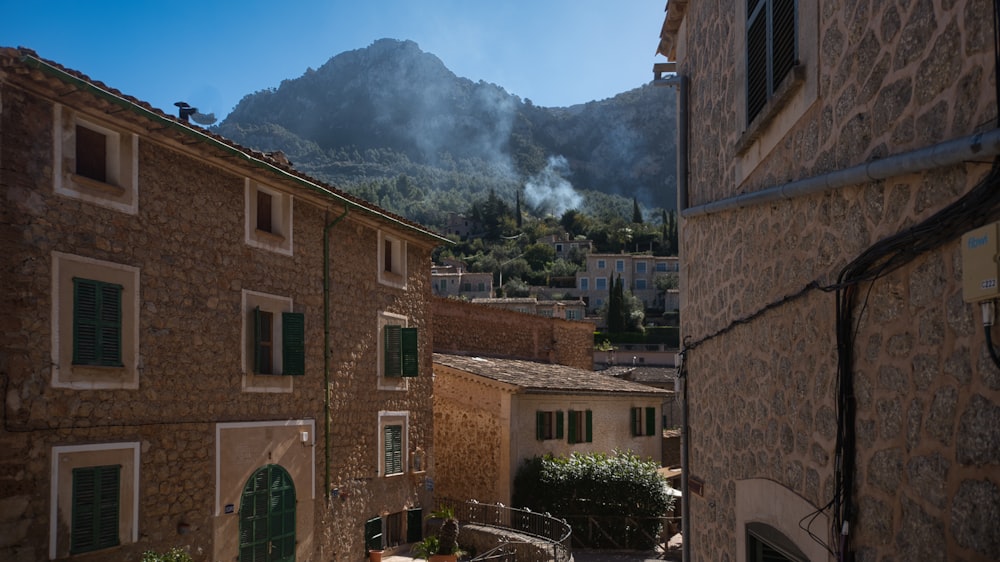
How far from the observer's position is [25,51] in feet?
32.1

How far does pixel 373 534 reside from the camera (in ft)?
60.5

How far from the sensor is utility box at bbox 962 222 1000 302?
264 centimetres

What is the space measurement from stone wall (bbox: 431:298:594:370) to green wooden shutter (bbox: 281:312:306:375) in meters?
12.8

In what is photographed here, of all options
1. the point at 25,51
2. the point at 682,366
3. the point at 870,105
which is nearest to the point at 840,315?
the point at 870,105

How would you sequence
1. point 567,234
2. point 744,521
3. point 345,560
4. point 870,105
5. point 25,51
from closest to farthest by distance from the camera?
1. point 870,105
2. point 744,521
3. point 25,51
4. point 345,560
5. point 567,234

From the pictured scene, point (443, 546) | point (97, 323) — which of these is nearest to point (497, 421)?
point (443, 546)

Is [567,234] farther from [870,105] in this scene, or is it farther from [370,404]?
[870,105]

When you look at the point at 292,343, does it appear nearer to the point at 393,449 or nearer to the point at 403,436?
the point at 393,449

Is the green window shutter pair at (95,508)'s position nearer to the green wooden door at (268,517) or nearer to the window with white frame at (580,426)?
the green wooden door at (268,517)

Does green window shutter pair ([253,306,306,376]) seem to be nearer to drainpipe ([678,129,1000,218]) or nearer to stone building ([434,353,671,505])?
stone building ([434,353,671,505])

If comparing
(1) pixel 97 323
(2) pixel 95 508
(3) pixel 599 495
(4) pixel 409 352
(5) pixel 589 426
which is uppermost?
(1) pixel 97 323

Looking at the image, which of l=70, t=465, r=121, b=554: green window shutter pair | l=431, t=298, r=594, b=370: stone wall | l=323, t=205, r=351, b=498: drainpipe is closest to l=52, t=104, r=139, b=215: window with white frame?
l=70, t=465, r=121, b=554: green window shutter pair

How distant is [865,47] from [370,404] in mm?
15815

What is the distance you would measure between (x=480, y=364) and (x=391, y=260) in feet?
25.5
